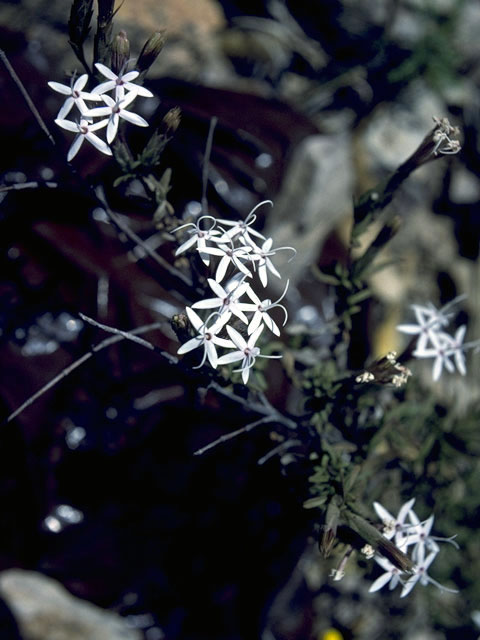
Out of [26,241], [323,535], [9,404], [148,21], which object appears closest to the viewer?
[323,535]

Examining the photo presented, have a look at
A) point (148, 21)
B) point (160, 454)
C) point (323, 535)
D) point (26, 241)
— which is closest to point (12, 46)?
point (148, 21)

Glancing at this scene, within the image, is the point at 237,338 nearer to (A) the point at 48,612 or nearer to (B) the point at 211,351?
(B) the point at 211,351

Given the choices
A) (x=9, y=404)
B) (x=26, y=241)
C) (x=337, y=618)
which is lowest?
(x=337, y=618)

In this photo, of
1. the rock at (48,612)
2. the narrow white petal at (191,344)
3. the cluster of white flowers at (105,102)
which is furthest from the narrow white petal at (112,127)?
the rock at (48,612)

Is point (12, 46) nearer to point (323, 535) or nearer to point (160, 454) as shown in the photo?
point (160, 454)

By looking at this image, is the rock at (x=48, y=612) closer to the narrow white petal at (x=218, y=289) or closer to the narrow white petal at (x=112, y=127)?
the narrow white petal at (x=218, y=289)

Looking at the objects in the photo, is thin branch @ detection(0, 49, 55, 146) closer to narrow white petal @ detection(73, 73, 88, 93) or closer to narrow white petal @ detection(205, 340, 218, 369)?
narrow white petal @ detection(73, 73, 88, 93)

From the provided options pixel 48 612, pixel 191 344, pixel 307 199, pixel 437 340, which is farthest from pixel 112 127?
pixel 48 612

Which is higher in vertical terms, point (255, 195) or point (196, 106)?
point (196, 106)

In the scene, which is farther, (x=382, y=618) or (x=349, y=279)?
(x=382, y=618)
